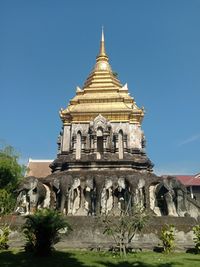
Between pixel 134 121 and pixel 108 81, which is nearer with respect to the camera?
pixel 134 121

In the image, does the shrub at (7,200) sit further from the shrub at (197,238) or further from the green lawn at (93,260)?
the shrub at (197,238)

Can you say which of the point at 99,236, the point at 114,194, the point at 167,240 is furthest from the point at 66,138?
the point at 167,240

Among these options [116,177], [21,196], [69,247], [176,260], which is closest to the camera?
[176,260]

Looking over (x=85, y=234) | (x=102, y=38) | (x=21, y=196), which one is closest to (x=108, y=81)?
(x=102, y=38)

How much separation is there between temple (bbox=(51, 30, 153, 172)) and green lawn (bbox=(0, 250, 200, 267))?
34.0ft

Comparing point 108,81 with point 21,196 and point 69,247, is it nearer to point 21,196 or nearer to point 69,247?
point 21,196

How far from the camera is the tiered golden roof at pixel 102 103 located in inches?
1051

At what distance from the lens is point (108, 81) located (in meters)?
29.4

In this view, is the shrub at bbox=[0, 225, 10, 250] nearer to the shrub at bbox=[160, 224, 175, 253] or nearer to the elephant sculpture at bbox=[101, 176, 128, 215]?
the elephant sculpture at bbox=[101, 176, 128, 215]

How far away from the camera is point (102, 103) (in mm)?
27484

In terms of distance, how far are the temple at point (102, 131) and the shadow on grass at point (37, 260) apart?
35.0 ft

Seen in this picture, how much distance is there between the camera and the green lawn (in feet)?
39.4

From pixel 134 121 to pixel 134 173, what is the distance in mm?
5644

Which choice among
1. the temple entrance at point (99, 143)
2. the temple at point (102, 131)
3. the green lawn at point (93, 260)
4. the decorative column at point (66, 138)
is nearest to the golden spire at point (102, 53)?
the temple at point (102, 131)
